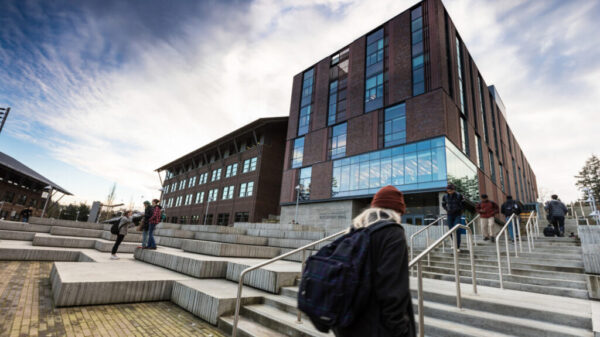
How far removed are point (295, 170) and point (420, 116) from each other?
13687 mm

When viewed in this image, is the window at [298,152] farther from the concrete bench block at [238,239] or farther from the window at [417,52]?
the concrete bench block at [238,239]

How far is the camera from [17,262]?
28.6 feet

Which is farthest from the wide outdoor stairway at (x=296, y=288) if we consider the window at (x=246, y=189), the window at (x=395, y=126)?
the window at (x=246, y=189)

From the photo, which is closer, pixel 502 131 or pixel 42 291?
pixel 42 291

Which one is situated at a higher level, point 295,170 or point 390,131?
point 390,131

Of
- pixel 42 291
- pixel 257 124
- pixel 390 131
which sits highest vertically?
pixel 257 124

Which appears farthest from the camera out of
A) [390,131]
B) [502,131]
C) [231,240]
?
[502,131]

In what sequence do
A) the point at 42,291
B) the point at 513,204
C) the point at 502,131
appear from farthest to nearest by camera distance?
1. the point at 502,131
2. the point at 513,204
3. the point at 42,291

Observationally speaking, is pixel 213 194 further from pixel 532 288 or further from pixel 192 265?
pixel 532 288

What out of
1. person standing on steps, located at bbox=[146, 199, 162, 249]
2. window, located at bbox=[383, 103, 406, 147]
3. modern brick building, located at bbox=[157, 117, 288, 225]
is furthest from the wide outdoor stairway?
modern brick building, located at bbox=[157, 117, 288, 225]

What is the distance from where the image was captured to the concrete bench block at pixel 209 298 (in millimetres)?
4646

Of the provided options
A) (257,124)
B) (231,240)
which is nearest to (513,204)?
(231,240)

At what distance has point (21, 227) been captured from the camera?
1379 centimetres

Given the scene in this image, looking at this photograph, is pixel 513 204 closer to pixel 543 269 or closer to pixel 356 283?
pixel 543 269
